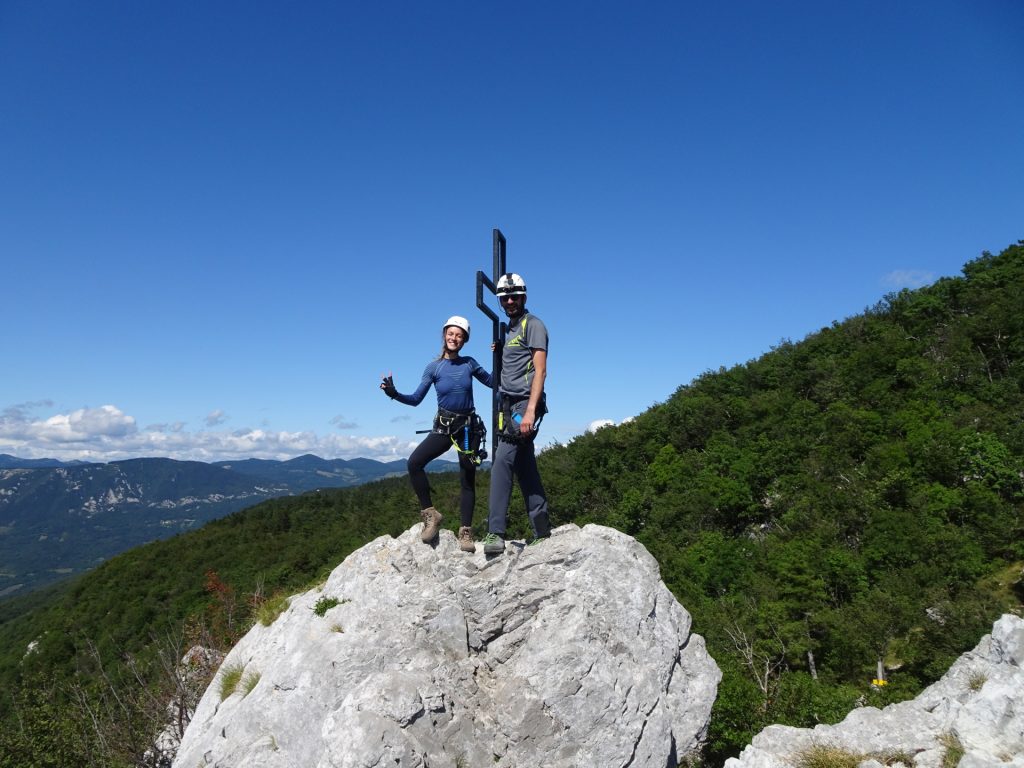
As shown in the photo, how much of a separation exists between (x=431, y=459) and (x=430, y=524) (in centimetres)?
99

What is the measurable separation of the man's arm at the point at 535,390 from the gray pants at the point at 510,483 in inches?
15.2

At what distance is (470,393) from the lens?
7.62 m

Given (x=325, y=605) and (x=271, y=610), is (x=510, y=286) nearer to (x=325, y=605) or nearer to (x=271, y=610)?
(x=325, y=605)

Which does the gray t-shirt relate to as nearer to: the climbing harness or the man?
the man

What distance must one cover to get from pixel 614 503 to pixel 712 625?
1870 centimetres

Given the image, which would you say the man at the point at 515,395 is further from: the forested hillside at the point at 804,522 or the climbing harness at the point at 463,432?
the forested hillside at the point at 804,522

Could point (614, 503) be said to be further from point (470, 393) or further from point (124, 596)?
point (124, 596)

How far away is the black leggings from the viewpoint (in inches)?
290

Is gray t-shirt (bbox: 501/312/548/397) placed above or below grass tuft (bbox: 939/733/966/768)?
above

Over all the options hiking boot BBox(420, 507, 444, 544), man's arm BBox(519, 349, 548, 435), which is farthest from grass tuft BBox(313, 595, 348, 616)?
man's arm BBox(519, 349, 548, 435)

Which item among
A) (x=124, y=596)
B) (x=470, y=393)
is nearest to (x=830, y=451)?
(x=470, y=393)

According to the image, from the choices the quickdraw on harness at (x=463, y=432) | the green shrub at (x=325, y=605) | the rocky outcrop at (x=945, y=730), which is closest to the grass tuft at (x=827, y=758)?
the rocky outcrop at (x=945, y=730)

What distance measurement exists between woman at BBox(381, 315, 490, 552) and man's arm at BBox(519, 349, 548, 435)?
947 mm

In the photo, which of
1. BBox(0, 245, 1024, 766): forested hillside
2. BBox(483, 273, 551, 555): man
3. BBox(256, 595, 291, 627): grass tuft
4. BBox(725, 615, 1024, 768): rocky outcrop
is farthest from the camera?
BBox(0, 245, 1024, 766): forested hillside
